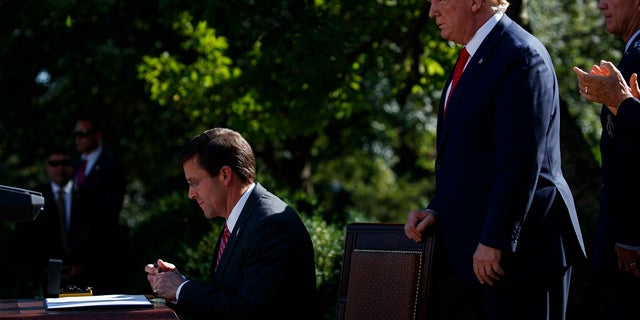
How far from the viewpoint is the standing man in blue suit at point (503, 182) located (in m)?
3.37

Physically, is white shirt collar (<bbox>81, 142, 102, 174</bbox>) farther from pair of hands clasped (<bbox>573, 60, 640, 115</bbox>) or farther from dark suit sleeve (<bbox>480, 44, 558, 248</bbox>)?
pair of hands clasped (<bbox>573, 60, 640, 115</bbox>)

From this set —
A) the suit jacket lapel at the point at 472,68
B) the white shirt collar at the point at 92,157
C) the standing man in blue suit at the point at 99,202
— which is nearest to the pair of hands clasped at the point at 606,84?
the suit jacket lapel at the point at 472,68

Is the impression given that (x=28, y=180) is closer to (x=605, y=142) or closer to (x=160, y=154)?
(x=160, y=154)

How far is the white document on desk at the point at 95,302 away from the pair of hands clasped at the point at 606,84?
1.83 m

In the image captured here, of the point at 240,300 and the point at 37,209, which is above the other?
the point at 37,209

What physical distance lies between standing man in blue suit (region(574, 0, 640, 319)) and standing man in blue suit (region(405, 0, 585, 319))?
233mm

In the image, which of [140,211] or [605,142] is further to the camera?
[140,211]

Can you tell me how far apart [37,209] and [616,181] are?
2.26m

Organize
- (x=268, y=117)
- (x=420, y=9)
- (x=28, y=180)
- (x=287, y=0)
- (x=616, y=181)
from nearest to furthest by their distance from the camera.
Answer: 1. (x=616, y=181)
2. (x=287, y=0)
3. (x=420, y=9)
4. (x=268, y=117)
5. (x=28, y=180)

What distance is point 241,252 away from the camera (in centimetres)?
377

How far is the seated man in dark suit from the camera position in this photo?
3643mm

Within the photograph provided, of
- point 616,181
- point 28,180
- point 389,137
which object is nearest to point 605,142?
point 616,181

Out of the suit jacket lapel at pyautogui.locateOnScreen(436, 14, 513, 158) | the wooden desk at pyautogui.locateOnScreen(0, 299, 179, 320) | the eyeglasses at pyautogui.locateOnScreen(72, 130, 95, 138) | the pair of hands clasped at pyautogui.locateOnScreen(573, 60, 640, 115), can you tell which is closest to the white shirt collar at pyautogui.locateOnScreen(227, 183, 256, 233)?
the wooden desk at pyautogui.locateOnScreen(0, 299, 179, 320)

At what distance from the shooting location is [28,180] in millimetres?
18375
